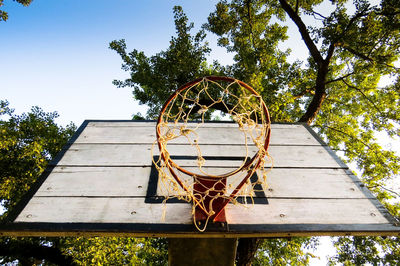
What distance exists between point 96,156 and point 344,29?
556cm

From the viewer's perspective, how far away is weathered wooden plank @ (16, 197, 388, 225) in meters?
2.02

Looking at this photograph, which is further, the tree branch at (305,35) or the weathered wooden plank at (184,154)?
the tree branch at (305,35)

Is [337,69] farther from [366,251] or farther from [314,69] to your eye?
[366,251]

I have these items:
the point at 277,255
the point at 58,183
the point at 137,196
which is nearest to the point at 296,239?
the point at 277,255

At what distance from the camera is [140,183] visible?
2396mm

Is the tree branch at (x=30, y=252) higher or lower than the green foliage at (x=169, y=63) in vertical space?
lower

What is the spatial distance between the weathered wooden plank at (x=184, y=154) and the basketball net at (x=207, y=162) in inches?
0.8

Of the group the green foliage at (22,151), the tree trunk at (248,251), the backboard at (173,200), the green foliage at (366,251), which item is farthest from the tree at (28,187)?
the green foliage at (366,251)

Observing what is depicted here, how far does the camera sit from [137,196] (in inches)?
88.5

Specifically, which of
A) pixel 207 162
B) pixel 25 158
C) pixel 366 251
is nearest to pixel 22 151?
pixel 25 158

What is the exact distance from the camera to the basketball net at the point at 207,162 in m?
1.98

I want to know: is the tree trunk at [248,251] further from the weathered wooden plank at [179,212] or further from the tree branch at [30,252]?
the tree branch at [30,252]

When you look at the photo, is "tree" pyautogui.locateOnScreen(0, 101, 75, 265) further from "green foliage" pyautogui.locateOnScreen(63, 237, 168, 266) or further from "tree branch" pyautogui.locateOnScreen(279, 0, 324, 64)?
"tree branch" pyautogui.locateOnScreen(279, 0, 324, 64)

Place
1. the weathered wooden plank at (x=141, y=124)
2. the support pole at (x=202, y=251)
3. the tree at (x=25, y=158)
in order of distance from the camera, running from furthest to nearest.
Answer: the tree at (x=25, y=158)
the weathered wooden plank at (x=141, y=124)
the support pole at (x=202, y=251)
